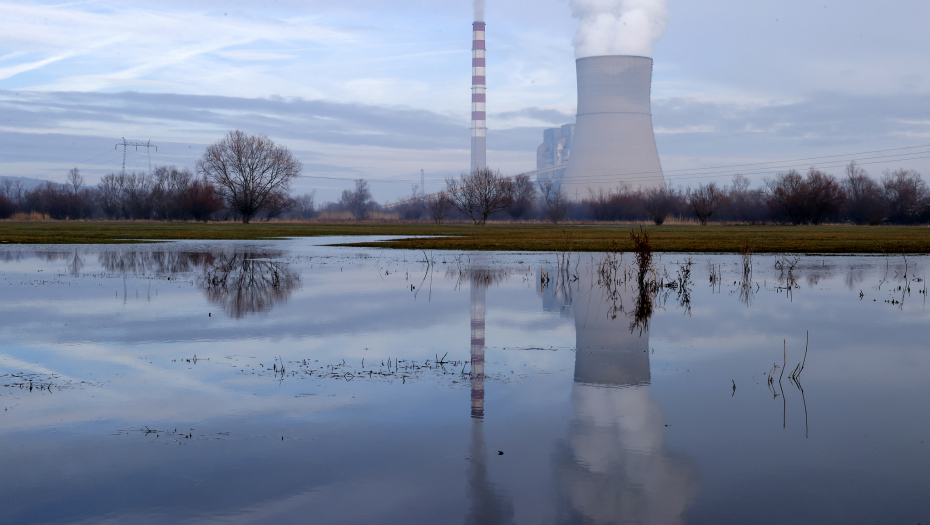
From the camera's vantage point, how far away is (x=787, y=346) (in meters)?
7.37

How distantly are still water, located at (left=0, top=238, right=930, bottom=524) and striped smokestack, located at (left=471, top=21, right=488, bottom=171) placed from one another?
7734 cm

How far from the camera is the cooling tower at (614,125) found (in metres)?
53.6

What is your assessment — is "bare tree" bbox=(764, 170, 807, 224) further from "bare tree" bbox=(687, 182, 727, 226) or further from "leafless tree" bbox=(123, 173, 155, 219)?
"leafless tree" bbox=(123, 173, 155, 219)

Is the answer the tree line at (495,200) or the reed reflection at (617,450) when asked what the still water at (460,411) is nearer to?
the reed reflection at (617,450)

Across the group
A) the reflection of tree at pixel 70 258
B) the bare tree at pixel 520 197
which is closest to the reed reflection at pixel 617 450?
the reflection of tree at pixel 70 258

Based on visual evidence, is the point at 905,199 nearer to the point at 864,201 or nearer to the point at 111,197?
the point at 864,201

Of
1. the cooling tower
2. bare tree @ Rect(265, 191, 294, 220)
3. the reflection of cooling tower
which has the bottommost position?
the reflection of cooling tower

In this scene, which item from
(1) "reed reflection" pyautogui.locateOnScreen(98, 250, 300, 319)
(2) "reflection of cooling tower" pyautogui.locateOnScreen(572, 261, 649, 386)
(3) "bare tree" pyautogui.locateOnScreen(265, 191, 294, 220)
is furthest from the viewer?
(3) "bare tree" pyautogui.locateOnScreen(265, 191, 294, 220)

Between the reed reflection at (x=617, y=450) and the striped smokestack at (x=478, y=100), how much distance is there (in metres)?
80.1

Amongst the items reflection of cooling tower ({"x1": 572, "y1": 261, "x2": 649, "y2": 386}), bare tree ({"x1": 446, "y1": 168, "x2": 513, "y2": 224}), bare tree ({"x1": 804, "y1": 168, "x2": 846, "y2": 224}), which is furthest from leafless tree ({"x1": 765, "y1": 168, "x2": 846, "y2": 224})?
reflection of cooling tower ({"x1": 572, "y1": 261, "x2": 649, "y2": 386})

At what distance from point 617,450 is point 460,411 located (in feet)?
3.54

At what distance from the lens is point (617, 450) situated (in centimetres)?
413

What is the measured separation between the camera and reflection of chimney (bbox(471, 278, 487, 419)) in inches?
198

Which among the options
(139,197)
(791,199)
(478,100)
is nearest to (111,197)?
(139,197)
